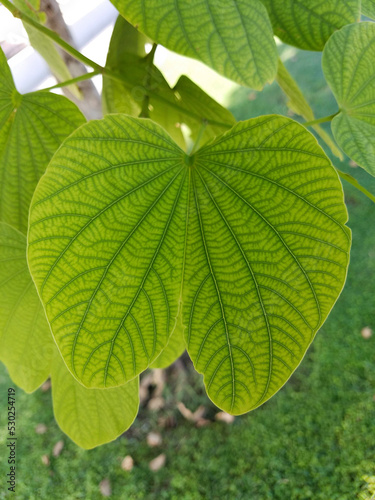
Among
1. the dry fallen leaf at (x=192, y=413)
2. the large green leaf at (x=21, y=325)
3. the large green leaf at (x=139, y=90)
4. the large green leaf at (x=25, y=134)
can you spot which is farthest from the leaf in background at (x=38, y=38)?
the dry fallen leaf at (x=192, y=413)

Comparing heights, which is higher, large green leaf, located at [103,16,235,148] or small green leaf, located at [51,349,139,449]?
large green leaf, located at [103,16,235,148]

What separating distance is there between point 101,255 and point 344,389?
1380mm

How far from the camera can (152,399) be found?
1.83 metres

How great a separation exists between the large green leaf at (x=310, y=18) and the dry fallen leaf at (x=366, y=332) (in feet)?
4.59

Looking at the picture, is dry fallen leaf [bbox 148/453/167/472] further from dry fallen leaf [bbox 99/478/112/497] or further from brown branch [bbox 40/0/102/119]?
brown branch [bbox 40/0/102/119]

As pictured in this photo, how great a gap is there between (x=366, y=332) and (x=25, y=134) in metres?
1.48

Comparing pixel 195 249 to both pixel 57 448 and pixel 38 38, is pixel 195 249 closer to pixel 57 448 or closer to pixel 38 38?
pixel 38 38

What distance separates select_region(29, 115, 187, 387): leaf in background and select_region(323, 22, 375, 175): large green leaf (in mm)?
189

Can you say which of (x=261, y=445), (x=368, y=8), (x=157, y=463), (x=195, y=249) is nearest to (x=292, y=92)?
(x=368, y=8)

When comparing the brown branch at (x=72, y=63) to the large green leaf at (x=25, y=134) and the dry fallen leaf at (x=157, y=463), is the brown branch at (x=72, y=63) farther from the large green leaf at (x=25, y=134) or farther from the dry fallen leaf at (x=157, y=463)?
the dry fallen leaf at (x=157, y=463)

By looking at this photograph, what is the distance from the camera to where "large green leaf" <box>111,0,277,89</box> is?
417mm

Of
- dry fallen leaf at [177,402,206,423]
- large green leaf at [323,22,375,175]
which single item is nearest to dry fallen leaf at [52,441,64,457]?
dry fallen leaf at [177,402,206,423]

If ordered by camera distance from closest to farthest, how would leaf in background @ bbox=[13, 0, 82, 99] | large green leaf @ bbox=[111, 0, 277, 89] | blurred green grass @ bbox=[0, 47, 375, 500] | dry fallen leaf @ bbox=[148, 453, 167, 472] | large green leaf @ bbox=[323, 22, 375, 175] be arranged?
1. large green leaf @ bbox=[111, 0, 277, 89]
2. large green leaf @ bbox=[323, 22, 375, 175]
3. leaf in background @ bbox=[13, 0, 82, 99]
4. blurred green grass @ bbox=[0, 47, 375, 500]
5. dry fallen leaf @ bbox=[148, 453, 167, 472]

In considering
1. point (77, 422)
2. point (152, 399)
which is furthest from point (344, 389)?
point (77, 422)
